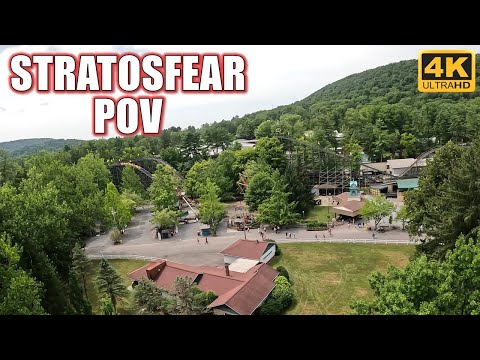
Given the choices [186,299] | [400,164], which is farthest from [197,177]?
[186,299]

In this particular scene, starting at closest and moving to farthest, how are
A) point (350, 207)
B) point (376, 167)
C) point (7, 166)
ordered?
1. point (350, 207)
2. point (376, 167)
3. point (7, 166)

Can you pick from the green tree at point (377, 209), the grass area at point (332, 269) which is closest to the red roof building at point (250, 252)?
the grass area at point (332, 269)

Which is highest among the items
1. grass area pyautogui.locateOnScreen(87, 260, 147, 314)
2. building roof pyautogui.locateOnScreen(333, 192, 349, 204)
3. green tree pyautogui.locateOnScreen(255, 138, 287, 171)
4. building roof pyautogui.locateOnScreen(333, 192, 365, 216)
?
green tree pyautogui.locateOnScreen(255, 138, 287, 171)

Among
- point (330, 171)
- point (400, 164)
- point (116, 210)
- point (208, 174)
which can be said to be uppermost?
point (400, 164)

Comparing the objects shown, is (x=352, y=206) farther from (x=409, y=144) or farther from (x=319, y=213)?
(x=409, y=144)

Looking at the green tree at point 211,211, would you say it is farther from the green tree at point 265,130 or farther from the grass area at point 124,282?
the green tree at point 265,130

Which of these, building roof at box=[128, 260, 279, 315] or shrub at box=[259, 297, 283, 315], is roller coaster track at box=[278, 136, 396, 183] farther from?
shrub at box=[259, 297, 283, 315]

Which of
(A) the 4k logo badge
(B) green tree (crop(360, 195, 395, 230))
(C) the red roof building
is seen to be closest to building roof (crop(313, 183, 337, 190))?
(B) green tree (crop(360, 195, 395, 230))
